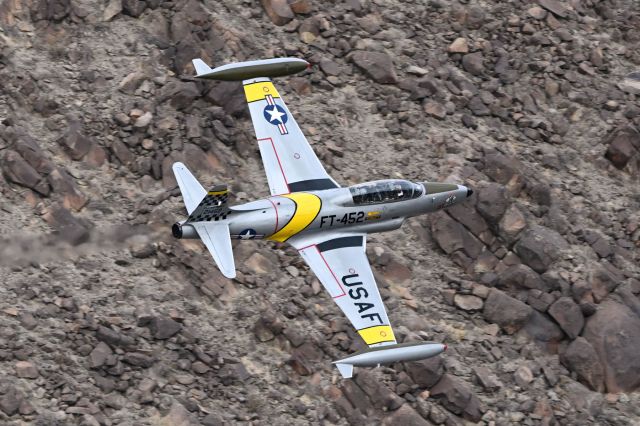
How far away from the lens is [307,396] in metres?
36.0

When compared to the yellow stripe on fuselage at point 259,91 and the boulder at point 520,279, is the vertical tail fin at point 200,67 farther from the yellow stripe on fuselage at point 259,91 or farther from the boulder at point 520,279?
the boulder at point 520,279

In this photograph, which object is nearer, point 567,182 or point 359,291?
point 359,291

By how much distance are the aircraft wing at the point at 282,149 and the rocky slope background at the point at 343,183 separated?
6.14 feet

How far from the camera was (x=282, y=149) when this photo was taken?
3834 centimetres

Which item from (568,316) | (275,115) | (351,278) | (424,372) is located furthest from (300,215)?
(568,316)

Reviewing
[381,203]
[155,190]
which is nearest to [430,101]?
[381,203]

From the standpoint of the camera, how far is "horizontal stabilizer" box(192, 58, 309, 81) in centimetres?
3975

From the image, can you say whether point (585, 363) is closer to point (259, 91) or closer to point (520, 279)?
point (520, 279)

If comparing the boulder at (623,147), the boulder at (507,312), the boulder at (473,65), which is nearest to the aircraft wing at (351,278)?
the boulder at (507,312)

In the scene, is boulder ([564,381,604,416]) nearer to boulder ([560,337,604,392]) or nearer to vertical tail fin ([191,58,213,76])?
boulder ([560,337,604,392])

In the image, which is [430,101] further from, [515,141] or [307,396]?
[307,396]

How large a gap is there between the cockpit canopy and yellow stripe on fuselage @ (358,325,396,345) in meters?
3.82

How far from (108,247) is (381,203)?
23.8ft

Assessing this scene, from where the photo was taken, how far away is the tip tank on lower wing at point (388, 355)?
112 ft
